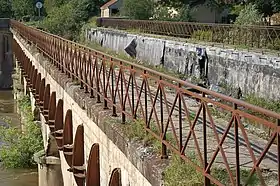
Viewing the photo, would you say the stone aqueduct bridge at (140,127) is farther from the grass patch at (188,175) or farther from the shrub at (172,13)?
the shrub at (172,13)

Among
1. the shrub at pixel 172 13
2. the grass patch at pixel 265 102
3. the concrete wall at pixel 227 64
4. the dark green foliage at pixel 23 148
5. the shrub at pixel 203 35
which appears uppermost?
the shrub at pixel 172 13

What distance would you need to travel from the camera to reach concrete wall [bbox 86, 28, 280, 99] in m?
11.5

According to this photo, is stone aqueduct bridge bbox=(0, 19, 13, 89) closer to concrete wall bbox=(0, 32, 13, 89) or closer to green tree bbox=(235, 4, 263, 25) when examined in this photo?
concrete wall bbox=(0, 32, 13, 89)

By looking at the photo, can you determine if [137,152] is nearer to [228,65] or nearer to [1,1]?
[228,65]

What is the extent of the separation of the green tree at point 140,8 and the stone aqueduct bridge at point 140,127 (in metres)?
23.6

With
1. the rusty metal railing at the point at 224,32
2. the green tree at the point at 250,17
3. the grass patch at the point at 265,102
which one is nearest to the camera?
the grass patch at the point at 265,102

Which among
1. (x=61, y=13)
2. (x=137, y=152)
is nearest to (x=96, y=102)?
(x=137, y=152)

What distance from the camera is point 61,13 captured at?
45.3 m

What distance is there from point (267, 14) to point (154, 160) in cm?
1900

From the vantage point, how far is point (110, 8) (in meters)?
57.0

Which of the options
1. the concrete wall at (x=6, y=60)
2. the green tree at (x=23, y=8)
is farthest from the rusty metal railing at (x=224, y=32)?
the green tree at (x=23, y=8)

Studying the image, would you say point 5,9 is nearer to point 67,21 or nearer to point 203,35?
point 67,21

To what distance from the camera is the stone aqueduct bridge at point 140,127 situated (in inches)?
175

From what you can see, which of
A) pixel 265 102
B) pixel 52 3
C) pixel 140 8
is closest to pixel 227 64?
pixel 265 102
